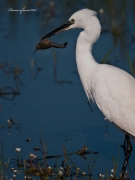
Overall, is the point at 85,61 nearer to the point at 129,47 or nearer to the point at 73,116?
the point at 73,116

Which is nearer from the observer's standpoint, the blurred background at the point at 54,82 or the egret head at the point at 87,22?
the egret head at the point at 87,22

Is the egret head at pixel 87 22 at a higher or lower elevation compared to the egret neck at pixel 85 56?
higher

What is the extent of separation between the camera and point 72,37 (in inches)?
407

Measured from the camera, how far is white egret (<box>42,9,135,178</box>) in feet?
19.7

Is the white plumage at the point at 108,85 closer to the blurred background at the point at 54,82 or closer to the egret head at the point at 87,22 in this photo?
the egret head at the point at 87,22

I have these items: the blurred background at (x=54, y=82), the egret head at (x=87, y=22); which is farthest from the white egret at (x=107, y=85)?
the blurred background at (x=54, y=82)

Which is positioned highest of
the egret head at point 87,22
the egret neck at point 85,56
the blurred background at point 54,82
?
the egret head at point 87,22

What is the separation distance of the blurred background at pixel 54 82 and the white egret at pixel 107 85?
14.3 inches

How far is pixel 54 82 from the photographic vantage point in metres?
8.49

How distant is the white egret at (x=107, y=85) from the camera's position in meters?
6.00

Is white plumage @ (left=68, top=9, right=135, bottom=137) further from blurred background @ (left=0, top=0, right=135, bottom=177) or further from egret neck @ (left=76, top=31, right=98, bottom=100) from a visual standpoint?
blurred background @ (left=0, top=0, right=135, bottom=177)

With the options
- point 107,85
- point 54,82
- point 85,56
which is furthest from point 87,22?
point 54,82

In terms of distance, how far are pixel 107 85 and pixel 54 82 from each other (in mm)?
2527

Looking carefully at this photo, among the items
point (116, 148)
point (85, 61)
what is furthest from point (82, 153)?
point (85, 61)
